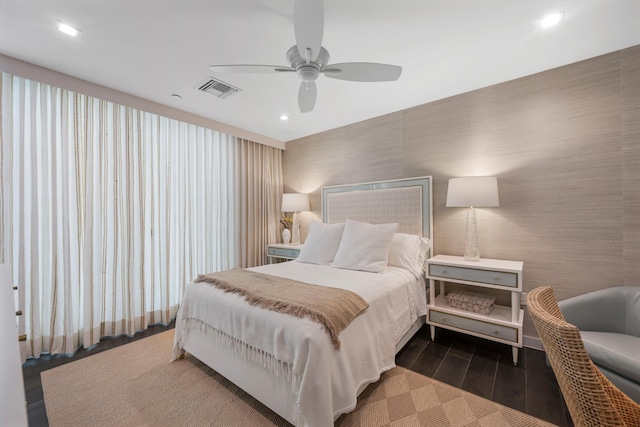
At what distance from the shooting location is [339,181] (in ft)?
12.8

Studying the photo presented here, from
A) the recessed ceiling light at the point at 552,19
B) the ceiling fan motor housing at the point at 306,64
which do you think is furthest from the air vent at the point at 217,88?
the recessed ceiling light at the point at 552,19

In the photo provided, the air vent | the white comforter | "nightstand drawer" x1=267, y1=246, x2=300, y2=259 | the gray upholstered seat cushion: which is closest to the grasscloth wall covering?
the gray upholstered seat cushion

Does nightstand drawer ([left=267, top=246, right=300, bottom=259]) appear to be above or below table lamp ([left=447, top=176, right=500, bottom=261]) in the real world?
below

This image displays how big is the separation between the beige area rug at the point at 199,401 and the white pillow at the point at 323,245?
129 centimetres

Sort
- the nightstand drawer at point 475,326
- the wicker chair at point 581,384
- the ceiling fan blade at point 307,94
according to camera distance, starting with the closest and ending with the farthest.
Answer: the wicker chair at point 581,384 < the ceiling fan blade at point 307,94 < the nightstand drawer at point 475,326

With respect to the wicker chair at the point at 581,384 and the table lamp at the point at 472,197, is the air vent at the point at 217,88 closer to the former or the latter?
the table lamp at the point at 472,197

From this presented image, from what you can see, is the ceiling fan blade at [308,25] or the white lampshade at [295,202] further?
the white lampshade at [295,202]

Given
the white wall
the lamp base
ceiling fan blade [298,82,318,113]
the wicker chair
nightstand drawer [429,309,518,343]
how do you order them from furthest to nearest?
the lamp base → nightstand drawer [429,309,518,343] → ceiling fan blade [298,82,318,113] → the wicker chair → the white wall

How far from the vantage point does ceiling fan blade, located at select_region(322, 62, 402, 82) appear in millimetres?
1734

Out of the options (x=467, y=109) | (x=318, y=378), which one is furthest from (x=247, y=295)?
(x=467, y=109)

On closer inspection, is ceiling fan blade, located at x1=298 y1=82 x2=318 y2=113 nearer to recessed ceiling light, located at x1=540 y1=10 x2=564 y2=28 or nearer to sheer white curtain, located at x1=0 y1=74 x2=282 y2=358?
recessed ceiling light, located at x1=540 y1=10 x2=564 y2=28

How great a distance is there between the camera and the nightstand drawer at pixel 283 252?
3.81 m

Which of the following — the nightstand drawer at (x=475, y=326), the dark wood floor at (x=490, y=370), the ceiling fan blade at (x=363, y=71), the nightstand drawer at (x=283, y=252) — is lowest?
the dark wood floor at (x=490, y=370)

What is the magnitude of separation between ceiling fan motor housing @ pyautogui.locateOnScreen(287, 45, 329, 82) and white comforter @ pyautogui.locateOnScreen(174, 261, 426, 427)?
1.59m
